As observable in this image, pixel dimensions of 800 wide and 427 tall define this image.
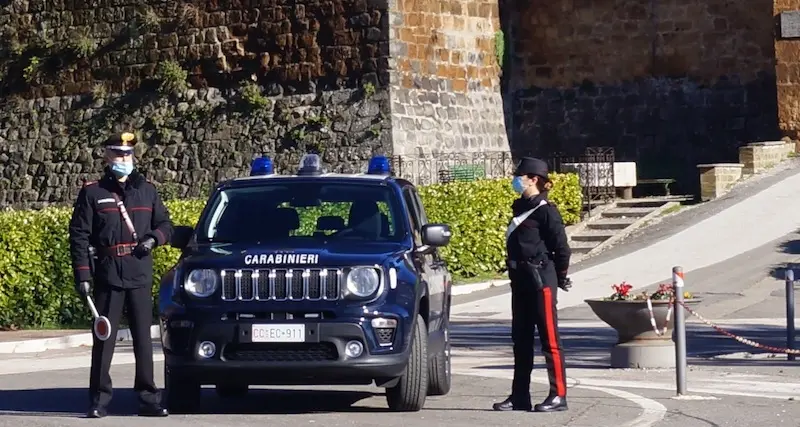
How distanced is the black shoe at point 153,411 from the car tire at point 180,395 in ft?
0.45

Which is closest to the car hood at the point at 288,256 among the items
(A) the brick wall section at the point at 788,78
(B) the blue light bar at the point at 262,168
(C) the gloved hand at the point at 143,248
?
(C) the gloved hand at the point at 143,248

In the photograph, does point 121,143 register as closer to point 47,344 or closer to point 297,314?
point 297,314

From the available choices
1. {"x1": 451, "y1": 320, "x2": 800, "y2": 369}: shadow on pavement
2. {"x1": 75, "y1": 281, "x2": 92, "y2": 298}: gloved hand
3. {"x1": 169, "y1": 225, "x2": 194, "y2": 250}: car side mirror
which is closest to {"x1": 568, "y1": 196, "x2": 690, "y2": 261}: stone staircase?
{"x1": 451, "y1": 320, "x2": 800, "y2": 369}: shadow on pavement

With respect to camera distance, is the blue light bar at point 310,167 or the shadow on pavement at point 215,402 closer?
the shadow on pavement at point 215,402

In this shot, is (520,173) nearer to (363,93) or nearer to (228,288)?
(228,288)

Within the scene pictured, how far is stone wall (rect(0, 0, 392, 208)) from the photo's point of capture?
31.4m

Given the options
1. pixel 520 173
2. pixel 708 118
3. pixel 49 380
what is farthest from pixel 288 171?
pixel 520 173

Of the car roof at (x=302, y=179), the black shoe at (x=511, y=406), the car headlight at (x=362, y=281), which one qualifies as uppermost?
the car roof at (x=302, y=179)

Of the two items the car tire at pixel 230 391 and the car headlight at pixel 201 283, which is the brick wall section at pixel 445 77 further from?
the car headlight at pixel 201 283

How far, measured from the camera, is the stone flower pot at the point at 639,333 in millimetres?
14742

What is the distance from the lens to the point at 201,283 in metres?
11.6

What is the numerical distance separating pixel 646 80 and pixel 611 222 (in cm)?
651

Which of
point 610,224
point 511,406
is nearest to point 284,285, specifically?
point 511,406

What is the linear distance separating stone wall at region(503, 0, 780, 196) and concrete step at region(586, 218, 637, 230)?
4188 mm
